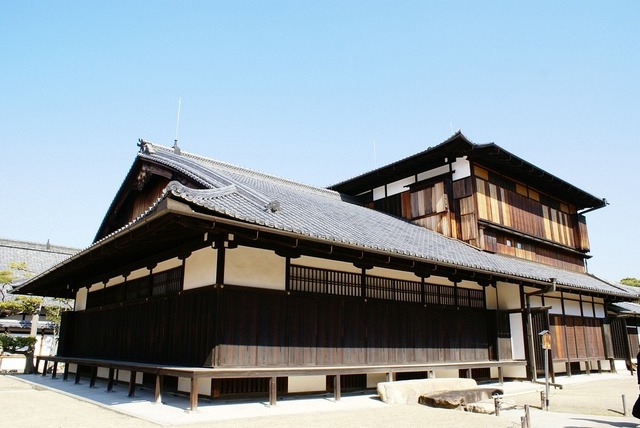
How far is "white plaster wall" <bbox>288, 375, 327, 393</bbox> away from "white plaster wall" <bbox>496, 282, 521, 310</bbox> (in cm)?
711

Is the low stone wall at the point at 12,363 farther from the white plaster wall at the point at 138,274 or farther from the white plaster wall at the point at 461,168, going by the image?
the white plaster wall at the point at 461,168

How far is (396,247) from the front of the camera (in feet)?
36.9

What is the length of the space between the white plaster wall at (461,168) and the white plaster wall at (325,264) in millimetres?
7544

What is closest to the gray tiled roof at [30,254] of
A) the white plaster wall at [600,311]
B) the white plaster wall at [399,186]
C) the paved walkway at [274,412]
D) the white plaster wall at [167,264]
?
the white plaster wall at [167,264]

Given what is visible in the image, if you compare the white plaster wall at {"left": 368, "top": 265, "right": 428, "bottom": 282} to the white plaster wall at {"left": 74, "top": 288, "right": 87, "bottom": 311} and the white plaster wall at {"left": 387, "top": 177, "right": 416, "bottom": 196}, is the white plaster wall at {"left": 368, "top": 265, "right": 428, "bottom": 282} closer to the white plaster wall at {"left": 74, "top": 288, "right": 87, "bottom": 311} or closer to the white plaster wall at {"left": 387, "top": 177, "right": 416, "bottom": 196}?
the white plaster wall at {"left": 387, "top": 177, "right": 416, "bottom": 196}

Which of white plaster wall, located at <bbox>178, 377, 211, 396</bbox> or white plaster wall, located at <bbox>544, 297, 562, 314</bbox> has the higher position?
white plaster wall, located at <bbox>544, 297, 562, 314</bbox>

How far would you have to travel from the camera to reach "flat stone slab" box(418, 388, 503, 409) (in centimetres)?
913

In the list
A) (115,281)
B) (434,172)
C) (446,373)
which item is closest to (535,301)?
(446,373)

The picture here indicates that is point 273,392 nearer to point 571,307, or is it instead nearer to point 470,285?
point 470,285

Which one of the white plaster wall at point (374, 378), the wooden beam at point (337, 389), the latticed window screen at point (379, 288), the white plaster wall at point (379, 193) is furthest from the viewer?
the white plaster wall at point (379, 193)

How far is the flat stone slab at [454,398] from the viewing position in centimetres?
913

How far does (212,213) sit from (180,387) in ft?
15.1

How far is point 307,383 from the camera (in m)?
10.5

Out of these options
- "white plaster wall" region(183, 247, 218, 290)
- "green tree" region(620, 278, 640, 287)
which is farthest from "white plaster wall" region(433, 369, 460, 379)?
"green tree" region(620, 278, 640, 287)
